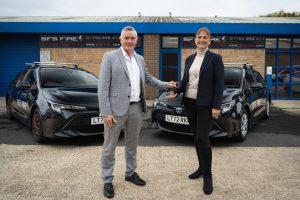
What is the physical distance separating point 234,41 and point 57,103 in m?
8.70

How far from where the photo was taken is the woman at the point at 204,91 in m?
3.36

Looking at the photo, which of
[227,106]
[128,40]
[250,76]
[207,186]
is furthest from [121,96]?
[250,76]

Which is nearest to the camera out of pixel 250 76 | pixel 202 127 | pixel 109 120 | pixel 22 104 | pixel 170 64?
pixel 109 120

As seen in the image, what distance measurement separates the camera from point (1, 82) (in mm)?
12945

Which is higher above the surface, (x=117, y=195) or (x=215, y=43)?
(x=215, y=43)

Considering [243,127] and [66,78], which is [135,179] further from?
[66,78]

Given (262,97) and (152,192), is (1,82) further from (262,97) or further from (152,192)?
(152,192)

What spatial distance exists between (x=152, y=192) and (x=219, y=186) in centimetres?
80

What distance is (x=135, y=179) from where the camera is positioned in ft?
12.0

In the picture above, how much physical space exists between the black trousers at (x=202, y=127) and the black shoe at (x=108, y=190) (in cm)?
105

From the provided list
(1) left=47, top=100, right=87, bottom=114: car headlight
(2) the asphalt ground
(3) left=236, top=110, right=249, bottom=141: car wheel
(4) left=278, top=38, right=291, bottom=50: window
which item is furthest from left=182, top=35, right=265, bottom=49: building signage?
(1) left=47, top=100, right=87, bottom=114: car headlight

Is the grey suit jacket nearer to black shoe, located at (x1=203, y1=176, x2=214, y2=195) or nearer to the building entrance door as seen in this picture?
black shoe, located at (x1=203, y1=176, x2=214, y2=195)

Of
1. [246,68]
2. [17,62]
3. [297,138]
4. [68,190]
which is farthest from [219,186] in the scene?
[17,62]

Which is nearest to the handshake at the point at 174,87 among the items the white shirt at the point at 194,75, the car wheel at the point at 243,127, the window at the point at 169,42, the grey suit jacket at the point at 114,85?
the white shirt at the point at 194,75
